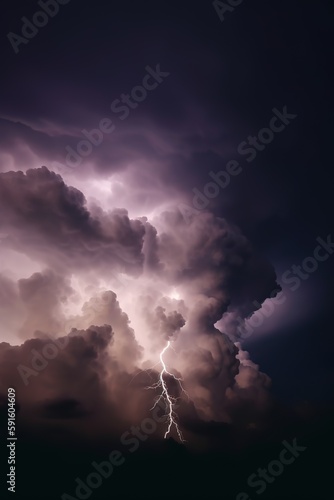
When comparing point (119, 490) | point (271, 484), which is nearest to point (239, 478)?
point (271, 484)

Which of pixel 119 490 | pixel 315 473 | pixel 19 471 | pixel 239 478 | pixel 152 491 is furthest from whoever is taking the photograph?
pixel 315 473

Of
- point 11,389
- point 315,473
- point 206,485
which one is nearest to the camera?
point 11,389

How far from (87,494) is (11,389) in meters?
60.6

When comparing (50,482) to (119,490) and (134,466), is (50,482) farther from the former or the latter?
(134,466)

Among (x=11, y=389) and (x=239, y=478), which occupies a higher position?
(x=239, y=478)

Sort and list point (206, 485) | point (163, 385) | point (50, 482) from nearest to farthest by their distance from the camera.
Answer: point (163, 385)
point (50, 482)
point (206, 485)

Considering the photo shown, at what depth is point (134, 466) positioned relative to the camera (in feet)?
272

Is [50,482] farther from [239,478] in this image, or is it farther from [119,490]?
[239,478]

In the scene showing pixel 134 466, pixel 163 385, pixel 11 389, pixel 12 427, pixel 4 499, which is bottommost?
pixel 12 427

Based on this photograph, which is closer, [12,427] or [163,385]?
[12,427]

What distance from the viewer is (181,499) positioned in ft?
250

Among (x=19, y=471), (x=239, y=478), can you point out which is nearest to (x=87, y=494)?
(x=19, y=471)

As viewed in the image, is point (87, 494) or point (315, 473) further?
point (315, 473)

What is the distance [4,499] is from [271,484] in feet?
240
